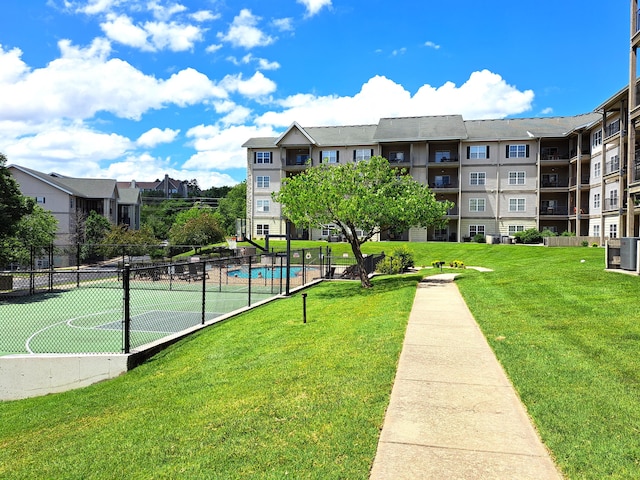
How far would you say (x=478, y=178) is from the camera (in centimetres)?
5178

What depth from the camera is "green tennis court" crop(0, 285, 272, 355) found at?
12703mm

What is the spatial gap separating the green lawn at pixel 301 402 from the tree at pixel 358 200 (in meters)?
7.06

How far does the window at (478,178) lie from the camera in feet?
170

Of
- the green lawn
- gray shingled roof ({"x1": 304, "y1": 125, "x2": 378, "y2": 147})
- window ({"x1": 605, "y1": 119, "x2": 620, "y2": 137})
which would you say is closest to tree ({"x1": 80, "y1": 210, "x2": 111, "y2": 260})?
gray shingled roof ({"x1": 304, "y1": 125, "x2": 378, "y2": 147})

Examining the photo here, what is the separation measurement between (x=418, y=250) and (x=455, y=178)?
15.3 meters

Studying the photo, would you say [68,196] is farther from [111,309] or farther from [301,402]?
[301,402]

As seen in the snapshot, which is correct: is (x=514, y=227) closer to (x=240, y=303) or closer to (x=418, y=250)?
(x=418, y=250)

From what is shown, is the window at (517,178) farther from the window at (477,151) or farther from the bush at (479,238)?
the bush at (479,238)

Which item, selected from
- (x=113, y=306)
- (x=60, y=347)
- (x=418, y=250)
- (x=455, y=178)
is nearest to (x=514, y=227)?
(x=455, y=178)

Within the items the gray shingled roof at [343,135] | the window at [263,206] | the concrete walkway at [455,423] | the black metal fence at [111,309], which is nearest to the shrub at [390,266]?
the black metal fence at [111,309]

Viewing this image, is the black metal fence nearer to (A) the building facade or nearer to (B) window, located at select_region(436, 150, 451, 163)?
(A) the building facade

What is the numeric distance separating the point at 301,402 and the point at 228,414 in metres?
0.94

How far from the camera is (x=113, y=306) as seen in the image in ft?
63.3

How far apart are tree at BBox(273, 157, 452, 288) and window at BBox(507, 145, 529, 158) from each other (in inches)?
1371
